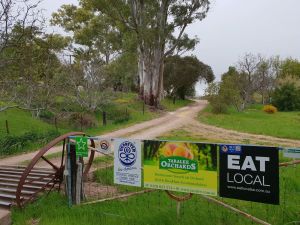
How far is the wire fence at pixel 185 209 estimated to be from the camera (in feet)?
21.9

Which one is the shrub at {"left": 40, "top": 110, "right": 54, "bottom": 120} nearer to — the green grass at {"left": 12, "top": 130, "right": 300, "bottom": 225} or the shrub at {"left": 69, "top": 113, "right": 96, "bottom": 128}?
the shrub at {"left": 69, "top": 113, "right": 96, "bottom": 128}

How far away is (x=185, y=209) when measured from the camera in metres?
7.35

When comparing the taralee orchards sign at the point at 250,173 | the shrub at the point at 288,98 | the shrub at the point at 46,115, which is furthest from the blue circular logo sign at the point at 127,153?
the shrub at the point at 288,98

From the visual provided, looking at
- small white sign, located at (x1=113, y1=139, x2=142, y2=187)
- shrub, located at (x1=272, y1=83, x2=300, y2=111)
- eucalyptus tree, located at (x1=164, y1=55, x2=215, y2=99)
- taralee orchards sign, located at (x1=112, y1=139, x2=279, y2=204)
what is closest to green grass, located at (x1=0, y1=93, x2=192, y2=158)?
small white sign, located at (x1=113, y1=139, x2=142, y2=187)

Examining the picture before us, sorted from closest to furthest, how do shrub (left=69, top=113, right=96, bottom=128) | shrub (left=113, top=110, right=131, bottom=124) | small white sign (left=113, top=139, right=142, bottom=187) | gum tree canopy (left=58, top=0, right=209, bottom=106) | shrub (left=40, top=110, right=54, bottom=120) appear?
1. small white sign (left=113, top=139, right=142, bottom=187)
2. shrub (left=69, top=113, right=96, bottom=128)
3. shrub (left=40, top=110, right=54, bottom=120)
4. shrub (left=113, top=110, right=131, bottom=124)
5. gum tree canopy (left=58, top=0, right=209, bottom=106)

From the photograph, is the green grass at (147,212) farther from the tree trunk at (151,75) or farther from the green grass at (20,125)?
the tree trunk at (151,75)

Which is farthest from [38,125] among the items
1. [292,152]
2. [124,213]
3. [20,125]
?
[292,152]

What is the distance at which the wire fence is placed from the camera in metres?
6.69

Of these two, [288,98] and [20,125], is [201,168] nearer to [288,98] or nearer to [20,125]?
[20,125]

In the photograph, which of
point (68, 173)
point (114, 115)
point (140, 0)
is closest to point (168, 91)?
point (140, 0)

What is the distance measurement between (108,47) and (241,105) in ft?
51.9

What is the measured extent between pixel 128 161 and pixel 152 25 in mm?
30114

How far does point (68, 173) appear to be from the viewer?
7672mm

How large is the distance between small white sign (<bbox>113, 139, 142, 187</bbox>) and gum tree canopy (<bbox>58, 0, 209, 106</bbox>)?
28.3m
